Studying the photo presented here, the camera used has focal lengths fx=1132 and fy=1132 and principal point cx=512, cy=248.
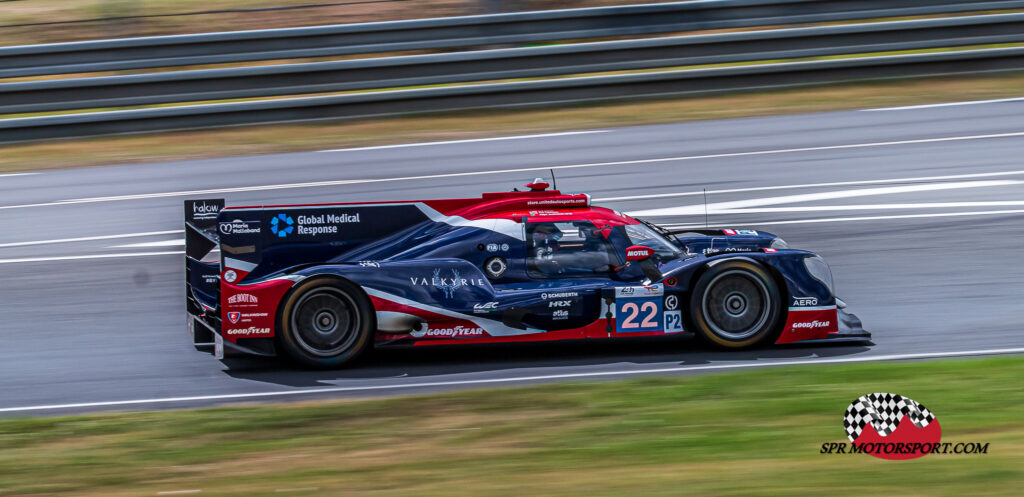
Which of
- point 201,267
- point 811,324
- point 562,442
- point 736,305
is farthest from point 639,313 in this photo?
point 201,267

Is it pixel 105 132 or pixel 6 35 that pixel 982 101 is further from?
pixel 6 35

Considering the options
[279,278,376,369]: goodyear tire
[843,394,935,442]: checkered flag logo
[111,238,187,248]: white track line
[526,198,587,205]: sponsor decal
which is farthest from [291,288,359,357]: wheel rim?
[111,238,187,248]: white track line

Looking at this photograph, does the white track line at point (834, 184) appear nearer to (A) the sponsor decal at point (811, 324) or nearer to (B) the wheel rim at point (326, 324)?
(A) the sponsor decal at point (811, 324)

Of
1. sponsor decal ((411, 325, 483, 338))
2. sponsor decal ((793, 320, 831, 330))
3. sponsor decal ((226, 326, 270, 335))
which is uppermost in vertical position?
sponsor decal ((226, 326, 270, 335))

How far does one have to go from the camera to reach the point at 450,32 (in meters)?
17.2

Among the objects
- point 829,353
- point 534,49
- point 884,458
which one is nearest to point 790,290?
point 829,353

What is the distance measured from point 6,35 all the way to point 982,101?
16.7m

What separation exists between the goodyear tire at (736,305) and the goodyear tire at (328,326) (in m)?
2.50

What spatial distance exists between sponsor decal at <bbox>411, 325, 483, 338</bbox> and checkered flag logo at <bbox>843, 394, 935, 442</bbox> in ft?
9.25

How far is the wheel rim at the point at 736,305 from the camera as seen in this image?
28.1 ft

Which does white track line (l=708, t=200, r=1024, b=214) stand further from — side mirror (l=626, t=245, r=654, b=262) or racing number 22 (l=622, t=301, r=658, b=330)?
racing number 22 (l=622, t=301, r=658, b=330)

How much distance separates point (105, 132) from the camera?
1596 centimetres

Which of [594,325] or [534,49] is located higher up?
[534,49]

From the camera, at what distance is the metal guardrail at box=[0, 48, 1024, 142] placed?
15906 millimetres
